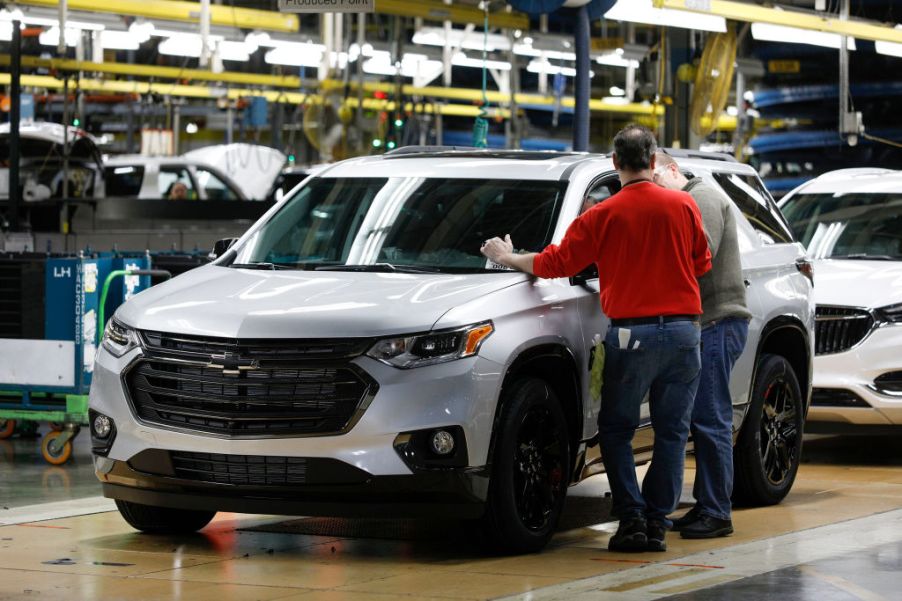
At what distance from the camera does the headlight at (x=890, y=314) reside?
1101cm

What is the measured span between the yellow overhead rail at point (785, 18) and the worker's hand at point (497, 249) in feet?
29.0

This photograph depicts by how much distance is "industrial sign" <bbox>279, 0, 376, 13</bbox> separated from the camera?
11.9m

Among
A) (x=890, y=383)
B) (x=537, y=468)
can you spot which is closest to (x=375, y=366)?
(x=537, y=468)

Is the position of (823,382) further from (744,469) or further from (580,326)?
(580,326)

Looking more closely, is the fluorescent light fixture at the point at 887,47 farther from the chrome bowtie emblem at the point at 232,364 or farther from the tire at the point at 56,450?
the chrome bowtie emblem at the point at 232,364

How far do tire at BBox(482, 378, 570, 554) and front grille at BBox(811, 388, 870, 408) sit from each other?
163 inches

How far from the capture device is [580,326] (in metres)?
7.45

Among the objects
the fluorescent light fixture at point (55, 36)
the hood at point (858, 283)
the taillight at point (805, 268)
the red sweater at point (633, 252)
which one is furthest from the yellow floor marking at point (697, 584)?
the fluorescent light fixture at point (55, 36)

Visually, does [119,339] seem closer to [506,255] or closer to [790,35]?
[506,255]

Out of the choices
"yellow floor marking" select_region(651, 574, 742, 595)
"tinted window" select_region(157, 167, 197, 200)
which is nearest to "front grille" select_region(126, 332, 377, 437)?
"yellow floor marking" select_region(651, 574, 742, 595)

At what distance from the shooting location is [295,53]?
25.3 metres

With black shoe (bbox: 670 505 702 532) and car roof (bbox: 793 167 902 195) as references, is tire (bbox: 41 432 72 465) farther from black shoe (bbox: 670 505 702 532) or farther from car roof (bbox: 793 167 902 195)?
car roof (bbox: 793 167 902 195)

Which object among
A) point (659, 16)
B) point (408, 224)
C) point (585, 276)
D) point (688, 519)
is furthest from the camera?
point (659, 16)

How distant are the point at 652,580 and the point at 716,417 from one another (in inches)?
57.3
